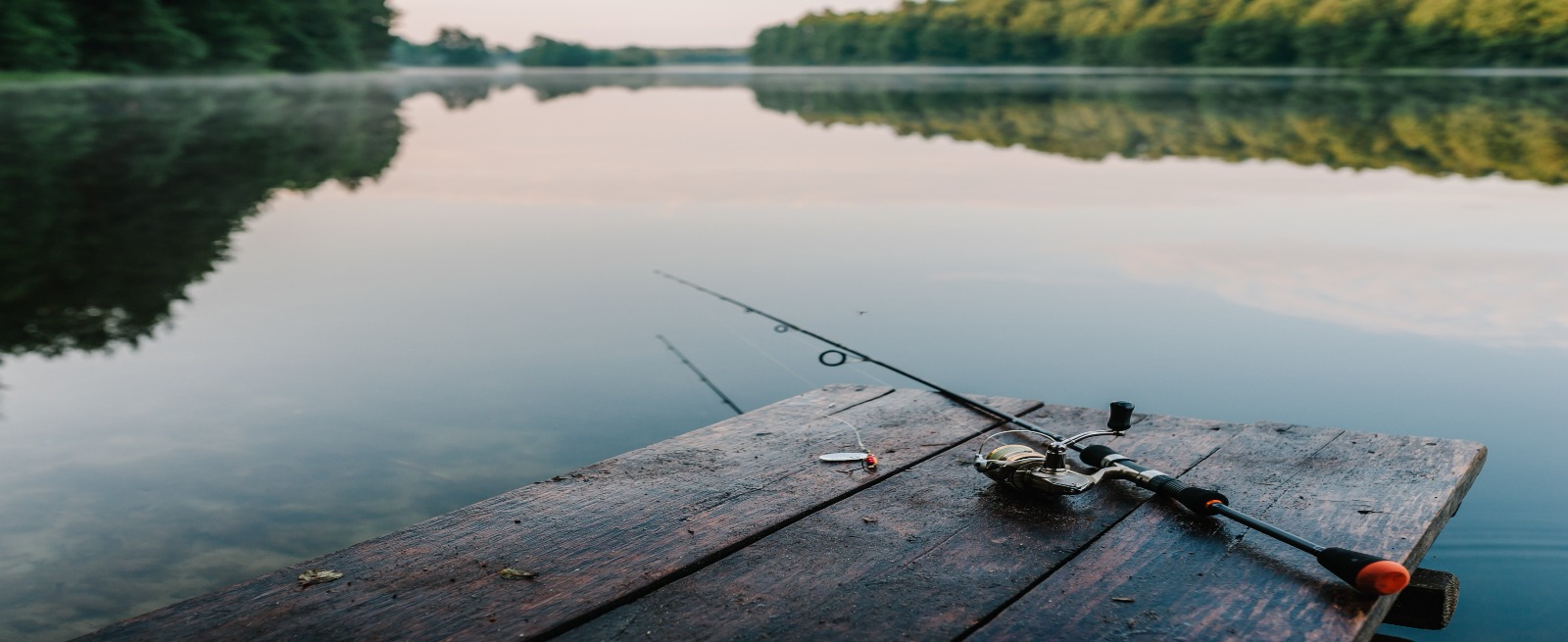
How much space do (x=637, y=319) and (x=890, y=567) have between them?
4339 mm

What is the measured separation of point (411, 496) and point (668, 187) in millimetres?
10065

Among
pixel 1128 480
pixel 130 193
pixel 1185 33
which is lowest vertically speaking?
pixel 1185 33

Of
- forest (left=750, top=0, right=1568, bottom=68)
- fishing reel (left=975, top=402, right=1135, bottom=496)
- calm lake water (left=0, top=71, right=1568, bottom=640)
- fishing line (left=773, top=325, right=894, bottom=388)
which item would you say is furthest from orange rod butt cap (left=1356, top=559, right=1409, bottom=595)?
forest (left=750, top=0, right=1568, bottom=68)

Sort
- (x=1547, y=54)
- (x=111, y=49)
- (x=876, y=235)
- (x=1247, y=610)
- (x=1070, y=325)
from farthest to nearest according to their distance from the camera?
(x=1547, y=54) < (x=111, y=49) < (x=876, y=235) < (x=1070, y=325) < (x=1247, y=610)

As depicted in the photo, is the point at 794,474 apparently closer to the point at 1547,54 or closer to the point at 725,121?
the point at 725,121

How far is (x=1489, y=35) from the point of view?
62.0 metres

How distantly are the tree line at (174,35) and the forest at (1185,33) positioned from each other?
58617 mm

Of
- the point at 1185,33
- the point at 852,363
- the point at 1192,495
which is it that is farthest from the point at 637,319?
the point at 1185,33

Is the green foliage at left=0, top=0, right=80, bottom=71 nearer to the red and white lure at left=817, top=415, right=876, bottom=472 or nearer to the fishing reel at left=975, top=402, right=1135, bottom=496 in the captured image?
the red and white lure at left=817, top=415, right=876, bottom=472

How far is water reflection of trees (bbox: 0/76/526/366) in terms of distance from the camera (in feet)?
22.9

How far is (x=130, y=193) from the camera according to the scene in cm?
1260

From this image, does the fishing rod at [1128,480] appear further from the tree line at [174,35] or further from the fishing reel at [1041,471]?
the tree line at [174,35]

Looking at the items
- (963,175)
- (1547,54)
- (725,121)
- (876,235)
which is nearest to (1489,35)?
(1547,54)

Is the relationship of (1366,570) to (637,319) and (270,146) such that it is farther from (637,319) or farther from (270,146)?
(270,146)
